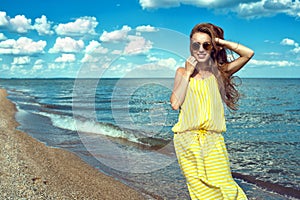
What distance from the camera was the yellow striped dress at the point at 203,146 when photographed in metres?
2.71

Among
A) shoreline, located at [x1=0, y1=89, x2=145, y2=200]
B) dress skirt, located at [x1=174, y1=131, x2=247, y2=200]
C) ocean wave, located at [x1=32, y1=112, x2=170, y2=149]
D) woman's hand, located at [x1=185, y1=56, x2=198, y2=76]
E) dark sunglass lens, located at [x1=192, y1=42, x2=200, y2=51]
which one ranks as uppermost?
dark sunglass lens, located at [x1=192, y1=42, x2=200, y2=51]

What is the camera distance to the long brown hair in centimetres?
289

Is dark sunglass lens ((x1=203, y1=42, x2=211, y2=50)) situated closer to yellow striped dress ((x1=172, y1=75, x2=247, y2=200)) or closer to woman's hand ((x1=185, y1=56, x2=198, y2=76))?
woman's hand ((x1=185, y1=56, x2=198, y2=76))

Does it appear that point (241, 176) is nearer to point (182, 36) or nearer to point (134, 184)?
point (134, 184)

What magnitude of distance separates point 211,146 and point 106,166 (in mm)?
6263

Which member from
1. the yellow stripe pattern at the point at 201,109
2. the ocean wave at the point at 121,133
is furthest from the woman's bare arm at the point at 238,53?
the ocean wave at the point at 121,133

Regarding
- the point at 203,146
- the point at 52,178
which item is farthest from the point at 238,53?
the point at 52,178

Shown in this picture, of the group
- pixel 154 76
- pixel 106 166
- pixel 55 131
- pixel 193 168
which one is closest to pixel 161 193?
pixel 106 166

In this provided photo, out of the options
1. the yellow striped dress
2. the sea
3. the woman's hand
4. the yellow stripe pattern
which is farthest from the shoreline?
the woman's hand

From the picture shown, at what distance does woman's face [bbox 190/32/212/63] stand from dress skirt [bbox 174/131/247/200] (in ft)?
2.26

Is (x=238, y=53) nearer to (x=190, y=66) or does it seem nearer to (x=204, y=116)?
(x=190, y=66)

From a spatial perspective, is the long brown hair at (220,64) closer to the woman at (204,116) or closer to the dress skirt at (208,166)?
the woman at (204,116)

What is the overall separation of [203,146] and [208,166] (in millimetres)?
174

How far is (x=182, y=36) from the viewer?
3086 mm
